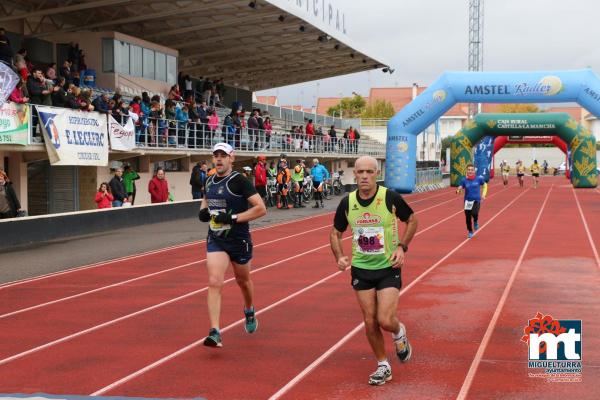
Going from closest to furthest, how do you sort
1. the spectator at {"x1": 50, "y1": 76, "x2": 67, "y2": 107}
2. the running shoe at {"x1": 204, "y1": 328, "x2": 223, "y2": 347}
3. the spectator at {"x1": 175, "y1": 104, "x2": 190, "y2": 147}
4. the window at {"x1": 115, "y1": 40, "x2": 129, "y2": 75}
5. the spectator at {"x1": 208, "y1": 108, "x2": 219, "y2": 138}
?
the running shoe at {"x1": 204, "y1": 328, "x2": 223, "y2": 347} < the spectator at {"x1": 50, "y1": 76, "x2": 67, "y2": 107} < the spectator at {"x1": 175, "y1": 104, "x2": 190, "y2": 147} < the window at {"x1": 115, "y1": 40, "x2": 129, "y2": 75} < the spectator at {"x1": 208, "y1": 108, "x2": 219, "y2": 138}

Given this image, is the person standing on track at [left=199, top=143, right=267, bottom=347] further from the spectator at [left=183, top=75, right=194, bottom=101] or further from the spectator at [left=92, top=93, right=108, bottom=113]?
the spectator at [left=183, top=75, right=194, bottom=101]

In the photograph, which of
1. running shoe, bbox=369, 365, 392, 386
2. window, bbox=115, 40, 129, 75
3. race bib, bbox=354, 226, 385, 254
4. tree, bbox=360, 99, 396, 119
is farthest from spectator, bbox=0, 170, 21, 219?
tree, bbox=360, 99, 396, 119

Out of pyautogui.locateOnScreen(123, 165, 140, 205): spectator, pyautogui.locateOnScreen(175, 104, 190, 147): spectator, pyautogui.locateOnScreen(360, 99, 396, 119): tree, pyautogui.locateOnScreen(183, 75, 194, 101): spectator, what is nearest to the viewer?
pyautogui.locateOnScreen(123, 165, 140, 205): spectator

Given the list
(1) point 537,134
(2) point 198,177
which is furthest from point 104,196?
(1) point 537,134

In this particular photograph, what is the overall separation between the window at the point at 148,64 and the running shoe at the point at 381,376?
25146 mm

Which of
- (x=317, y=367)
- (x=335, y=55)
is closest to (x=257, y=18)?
(x=335, y=55)

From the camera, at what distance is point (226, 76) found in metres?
43.9

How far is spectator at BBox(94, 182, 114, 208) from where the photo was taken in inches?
752

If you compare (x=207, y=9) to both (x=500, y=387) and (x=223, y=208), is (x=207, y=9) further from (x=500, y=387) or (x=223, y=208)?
(x=500, y=387)

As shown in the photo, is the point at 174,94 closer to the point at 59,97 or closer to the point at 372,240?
the point at 59,97

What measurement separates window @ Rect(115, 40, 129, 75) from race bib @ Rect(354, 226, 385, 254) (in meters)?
22.9

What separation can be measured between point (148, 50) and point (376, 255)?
25.7 metres

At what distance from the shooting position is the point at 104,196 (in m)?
19.2

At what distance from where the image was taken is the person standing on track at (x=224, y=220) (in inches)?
281
